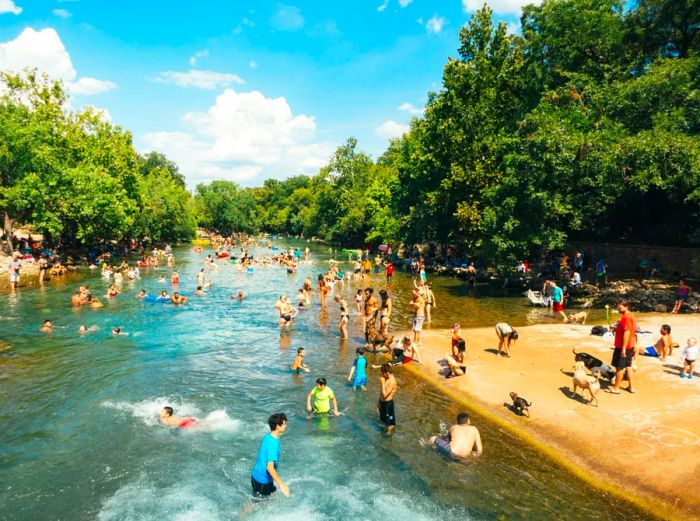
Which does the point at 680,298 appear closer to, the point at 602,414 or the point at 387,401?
the point at 602,414

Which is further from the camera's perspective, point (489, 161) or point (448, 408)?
point (489, 161)

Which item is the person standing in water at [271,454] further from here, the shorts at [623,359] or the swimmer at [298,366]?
the shorts at [623,359]

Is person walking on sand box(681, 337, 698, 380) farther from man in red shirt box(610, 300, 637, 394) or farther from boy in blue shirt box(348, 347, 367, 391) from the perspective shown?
boy in blue shirt box(348, 347, 367, 391)

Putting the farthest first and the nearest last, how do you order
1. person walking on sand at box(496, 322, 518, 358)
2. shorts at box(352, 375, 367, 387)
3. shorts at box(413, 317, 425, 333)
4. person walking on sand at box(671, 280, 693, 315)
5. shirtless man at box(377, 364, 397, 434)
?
person walking on sand at box(671, 280, 693, 315) < shorts at box(413, 317, 425, 333) < person walking on sand at box(496, 322, 518, 358) < shorts at box(352, 375, 367, 387) < shirtless man at box(377, 364, 397, 434)

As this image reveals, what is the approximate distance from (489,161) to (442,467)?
3182cm

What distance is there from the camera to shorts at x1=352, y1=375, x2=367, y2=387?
15.3 m

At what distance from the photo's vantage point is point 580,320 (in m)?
22.9

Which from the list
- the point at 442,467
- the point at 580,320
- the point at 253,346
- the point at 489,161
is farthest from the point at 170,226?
the point at 442,467

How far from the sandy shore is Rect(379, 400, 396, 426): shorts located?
2564 millimetres

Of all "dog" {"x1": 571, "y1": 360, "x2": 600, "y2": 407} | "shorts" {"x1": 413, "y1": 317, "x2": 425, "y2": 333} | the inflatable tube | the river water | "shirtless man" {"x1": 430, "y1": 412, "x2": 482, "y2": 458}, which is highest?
"shorts" {"x1": 413, "y1": 317, "x2": 425, "y2": 333}

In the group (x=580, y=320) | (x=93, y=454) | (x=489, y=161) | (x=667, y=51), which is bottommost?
(x=93, y=454)

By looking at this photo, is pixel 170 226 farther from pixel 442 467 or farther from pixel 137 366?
pixel 442 467

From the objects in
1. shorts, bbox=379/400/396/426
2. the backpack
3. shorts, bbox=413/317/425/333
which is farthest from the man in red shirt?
shorts, bbox=413/317/425/333

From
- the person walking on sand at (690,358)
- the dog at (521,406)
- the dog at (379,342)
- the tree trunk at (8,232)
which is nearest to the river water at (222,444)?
the dog at (521,406)
